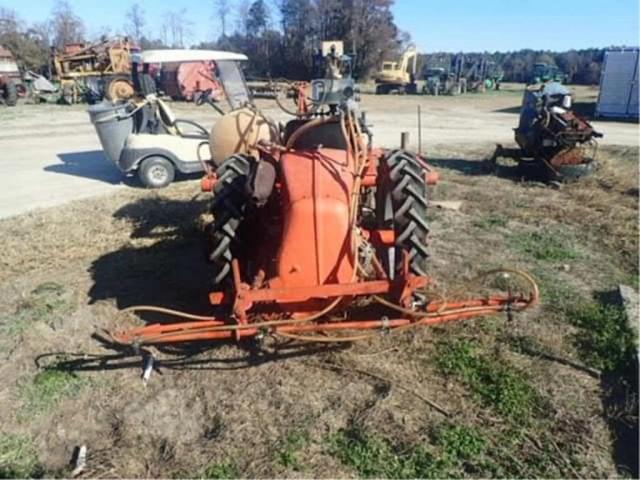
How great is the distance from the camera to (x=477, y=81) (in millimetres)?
30875

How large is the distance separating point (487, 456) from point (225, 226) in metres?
2.08

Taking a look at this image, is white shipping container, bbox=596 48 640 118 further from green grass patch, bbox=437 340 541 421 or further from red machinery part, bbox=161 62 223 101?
green grass patch, bbox=437 340 541 421

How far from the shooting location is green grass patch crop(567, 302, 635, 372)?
11.0 feet

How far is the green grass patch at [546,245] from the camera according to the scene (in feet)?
17.0

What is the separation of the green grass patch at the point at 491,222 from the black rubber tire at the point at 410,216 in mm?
2557

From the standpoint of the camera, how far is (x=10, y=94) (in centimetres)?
2067

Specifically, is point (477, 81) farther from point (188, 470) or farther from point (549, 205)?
point (188, 470)

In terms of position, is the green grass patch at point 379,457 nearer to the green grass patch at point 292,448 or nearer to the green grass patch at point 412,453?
the green grass patch at point 412,453

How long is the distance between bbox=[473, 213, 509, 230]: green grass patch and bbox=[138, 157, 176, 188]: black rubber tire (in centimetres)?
463

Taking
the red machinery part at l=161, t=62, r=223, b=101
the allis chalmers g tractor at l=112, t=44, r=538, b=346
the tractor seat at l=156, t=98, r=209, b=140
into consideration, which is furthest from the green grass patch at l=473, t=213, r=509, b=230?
the red machinery part at l=161, t=62, r=223, b=101

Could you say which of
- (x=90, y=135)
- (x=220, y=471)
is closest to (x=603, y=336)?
(x=220, y=471)

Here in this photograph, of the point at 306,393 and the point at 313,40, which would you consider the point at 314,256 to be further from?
the point at 313,40

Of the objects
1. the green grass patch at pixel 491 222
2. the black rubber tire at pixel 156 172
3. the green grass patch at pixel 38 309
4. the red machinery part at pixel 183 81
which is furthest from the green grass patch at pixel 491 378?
the red machinery part at pixel 183 81

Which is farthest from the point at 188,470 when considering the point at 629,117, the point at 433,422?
the point at 629,117
